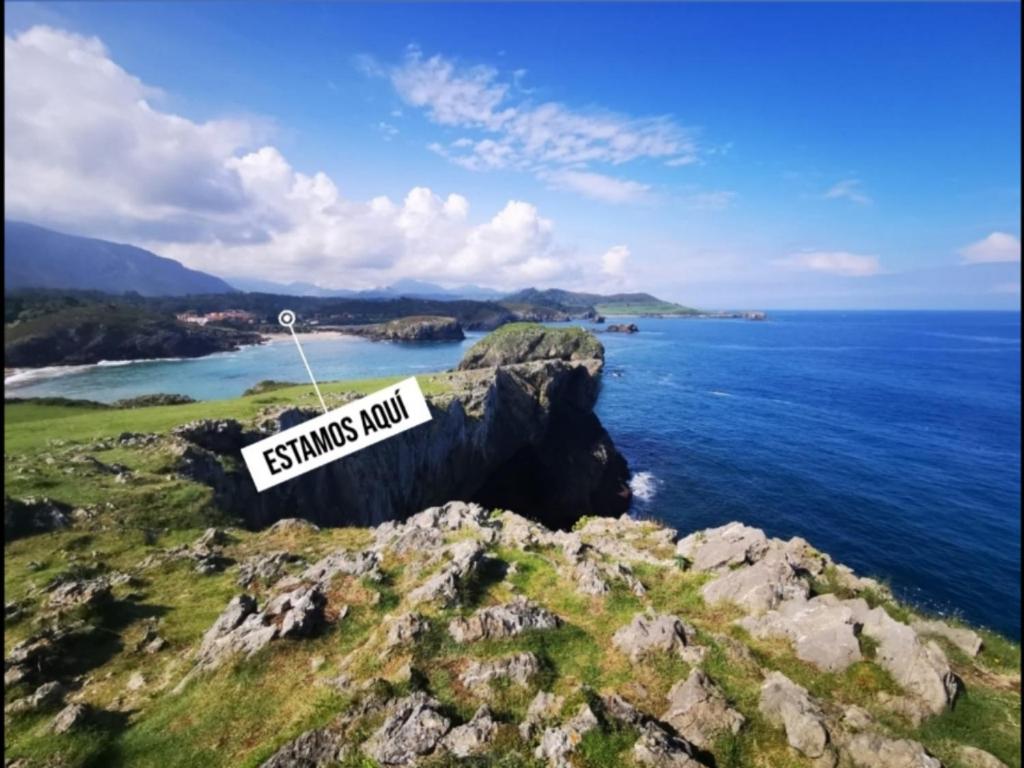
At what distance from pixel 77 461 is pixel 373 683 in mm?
23964

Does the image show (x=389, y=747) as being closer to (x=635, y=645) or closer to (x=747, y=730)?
(x=635, y=645)

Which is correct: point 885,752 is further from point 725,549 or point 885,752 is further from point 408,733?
point 408,733

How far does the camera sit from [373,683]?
43.2 ft

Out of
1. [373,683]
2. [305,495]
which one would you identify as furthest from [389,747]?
[305,495]

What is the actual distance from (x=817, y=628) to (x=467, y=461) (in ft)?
147

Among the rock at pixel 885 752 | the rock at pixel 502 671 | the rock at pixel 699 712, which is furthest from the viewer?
the rock at pixel 502 671

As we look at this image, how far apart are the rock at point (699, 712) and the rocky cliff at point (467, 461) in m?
24.9

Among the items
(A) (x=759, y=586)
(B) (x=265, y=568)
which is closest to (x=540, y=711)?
(A) (x=759, y=586)

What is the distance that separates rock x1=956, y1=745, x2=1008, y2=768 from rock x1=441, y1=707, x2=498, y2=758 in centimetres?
1130

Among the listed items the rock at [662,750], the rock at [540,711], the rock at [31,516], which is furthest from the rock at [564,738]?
the rock at [31,516]

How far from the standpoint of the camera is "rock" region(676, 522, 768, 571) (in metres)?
20.5

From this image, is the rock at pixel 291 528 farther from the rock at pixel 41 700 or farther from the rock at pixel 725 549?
the rock at pixel 725 549

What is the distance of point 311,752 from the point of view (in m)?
11.3

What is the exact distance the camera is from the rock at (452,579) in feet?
55.6
